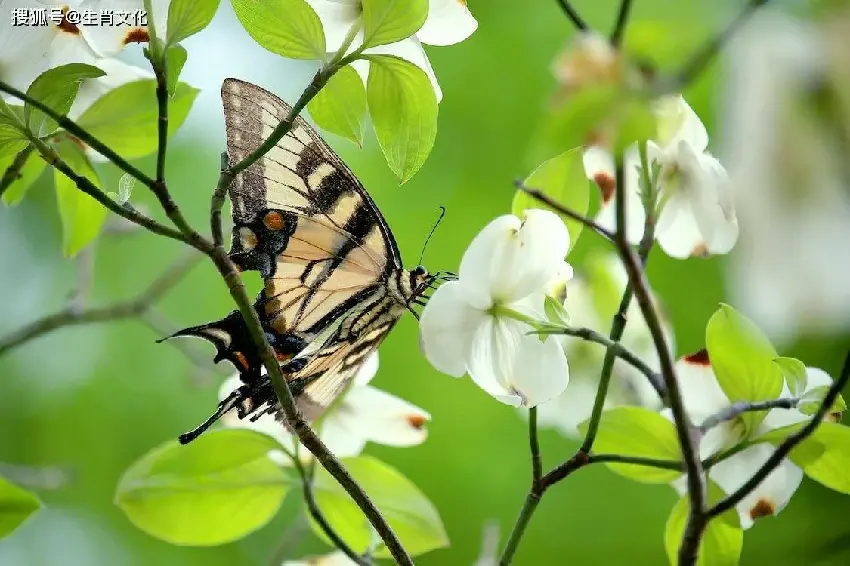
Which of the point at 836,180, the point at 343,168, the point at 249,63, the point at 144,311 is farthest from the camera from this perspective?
the point at 249,63

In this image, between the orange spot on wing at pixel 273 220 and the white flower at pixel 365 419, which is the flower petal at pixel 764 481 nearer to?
the white flower at pixel 365 419

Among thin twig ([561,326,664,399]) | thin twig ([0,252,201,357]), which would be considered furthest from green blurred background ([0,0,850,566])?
thin twig ([561,326,664,399])

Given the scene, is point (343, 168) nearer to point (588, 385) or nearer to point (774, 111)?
point (588, 385)

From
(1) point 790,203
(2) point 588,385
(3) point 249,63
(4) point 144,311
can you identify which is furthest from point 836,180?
(3) point 249,63

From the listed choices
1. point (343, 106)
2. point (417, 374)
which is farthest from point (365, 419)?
point (417, 374)

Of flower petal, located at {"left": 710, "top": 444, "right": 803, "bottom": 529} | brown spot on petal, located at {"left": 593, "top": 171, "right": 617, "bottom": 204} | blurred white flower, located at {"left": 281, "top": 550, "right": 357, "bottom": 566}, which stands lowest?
blurred white flower, located at {"left": 281, "top": 550, "right": 357, "bottom": 566}

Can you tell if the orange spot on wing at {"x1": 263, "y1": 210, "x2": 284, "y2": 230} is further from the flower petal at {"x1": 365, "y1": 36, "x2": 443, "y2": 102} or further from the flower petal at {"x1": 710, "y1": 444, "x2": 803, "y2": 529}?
the flower petal at {"x1": 710, "y1": 444, "x2": 803, "y2": 529}

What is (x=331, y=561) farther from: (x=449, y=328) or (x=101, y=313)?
(x=101, y=313)
